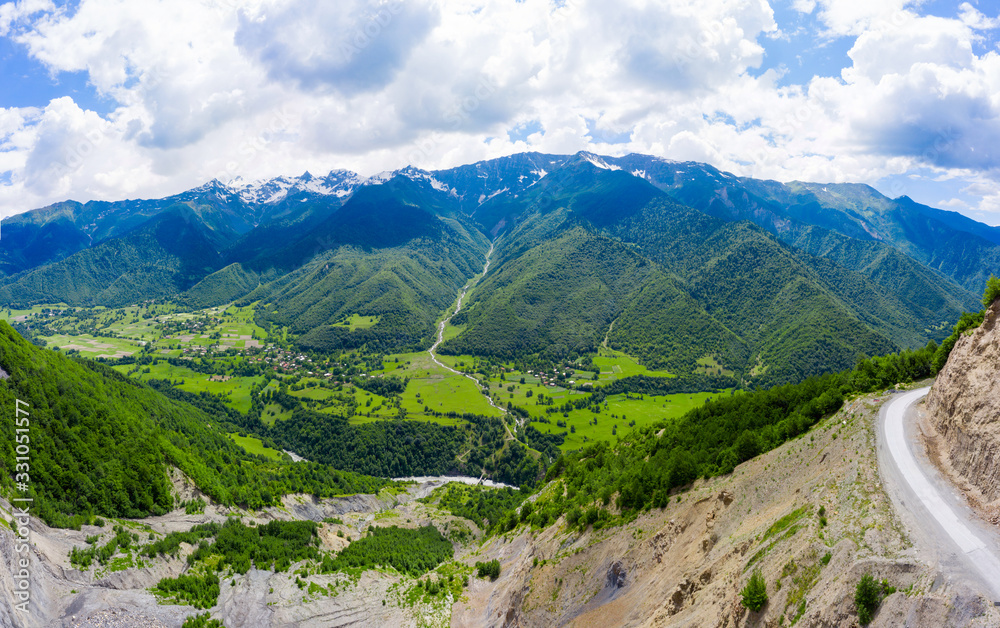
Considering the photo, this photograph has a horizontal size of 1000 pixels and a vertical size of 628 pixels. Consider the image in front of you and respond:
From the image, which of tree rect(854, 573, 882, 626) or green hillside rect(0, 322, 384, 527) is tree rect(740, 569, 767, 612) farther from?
green hillside rect(0, 322, 384, 527)

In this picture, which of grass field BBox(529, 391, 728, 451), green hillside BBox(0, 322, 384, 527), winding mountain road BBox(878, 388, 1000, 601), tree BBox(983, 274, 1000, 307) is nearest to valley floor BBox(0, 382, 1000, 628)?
winding mountain road BBox(878, 388, 1000, 601)

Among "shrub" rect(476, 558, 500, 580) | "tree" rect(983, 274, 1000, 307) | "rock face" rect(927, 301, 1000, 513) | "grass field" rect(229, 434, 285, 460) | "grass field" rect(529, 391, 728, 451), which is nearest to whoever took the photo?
"rock face" rect(927, 301, 1000, 513)

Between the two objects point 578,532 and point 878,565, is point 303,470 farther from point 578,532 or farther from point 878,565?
point 878,565

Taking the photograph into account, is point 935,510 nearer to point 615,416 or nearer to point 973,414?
point 973,414

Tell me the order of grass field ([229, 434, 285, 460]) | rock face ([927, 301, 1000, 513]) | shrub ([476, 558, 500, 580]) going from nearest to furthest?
rock face ([927, 301, 1000, 513])
shrub ([476, 558, 500, 580])
grass field ([229, 434, 285, 460])

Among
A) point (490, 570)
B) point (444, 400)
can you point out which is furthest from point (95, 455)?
point (444, 400)
